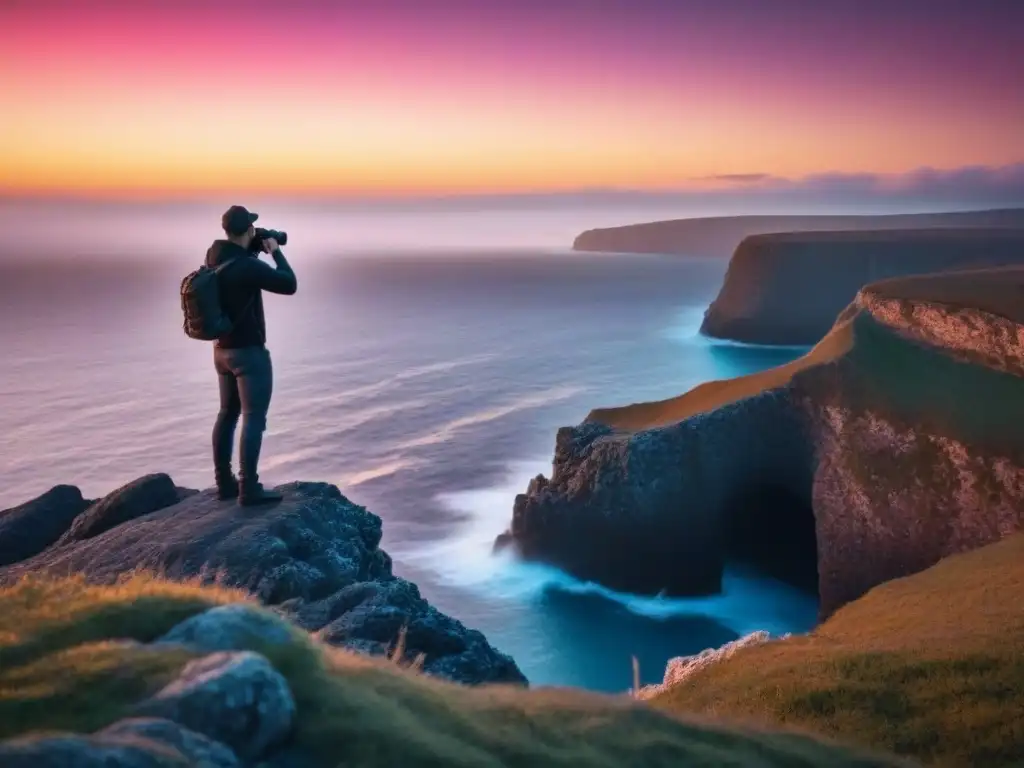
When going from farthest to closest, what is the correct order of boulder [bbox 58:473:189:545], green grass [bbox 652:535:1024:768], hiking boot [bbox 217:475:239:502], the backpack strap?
boulder [bbox 58:473:189:545], hiking boot [bbox 217:475:239:502], the backpack strap, green grass [bbox 652:535:1024:768]

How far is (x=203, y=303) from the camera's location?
11.9 meters

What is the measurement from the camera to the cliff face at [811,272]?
11412 centimetres

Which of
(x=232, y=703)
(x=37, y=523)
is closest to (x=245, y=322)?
(x=232, y=703)

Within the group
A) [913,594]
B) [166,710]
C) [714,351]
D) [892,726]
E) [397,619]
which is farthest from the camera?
[714,351]

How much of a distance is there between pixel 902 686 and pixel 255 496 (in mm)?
10887

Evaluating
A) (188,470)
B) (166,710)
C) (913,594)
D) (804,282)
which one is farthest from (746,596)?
(804,282)

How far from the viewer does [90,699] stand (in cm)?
589

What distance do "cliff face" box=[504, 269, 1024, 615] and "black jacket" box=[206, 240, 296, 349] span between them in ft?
86.8

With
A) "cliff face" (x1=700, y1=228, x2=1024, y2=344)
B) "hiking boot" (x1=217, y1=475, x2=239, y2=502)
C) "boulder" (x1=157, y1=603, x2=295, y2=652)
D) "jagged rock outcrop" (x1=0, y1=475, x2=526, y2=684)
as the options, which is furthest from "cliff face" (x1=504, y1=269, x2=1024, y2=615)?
"cliff face" (x1=700, y1=228, x2=1024, y2=344)

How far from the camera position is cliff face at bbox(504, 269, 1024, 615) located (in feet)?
105

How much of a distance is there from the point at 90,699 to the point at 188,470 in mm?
45856

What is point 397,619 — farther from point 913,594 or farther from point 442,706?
point 913,594

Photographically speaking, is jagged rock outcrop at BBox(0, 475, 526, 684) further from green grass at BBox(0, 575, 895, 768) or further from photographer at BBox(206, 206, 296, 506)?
green grass at BBox(0, 575, 895, 768)

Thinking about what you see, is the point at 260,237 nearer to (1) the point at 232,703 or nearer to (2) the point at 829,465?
(1) the point at 232,703
